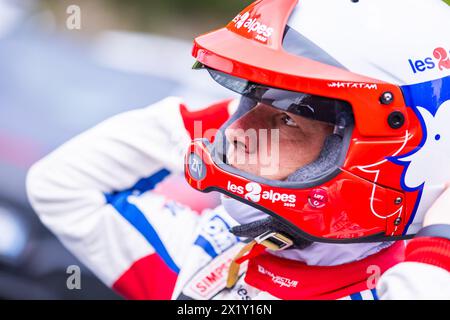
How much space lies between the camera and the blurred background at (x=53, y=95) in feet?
7.80

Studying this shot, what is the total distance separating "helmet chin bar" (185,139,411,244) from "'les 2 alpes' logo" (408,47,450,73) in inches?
8.5

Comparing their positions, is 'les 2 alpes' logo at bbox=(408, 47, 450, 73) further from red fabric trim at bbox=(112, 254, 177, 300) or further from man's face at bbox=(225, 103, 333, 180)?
red fabric trim at bbox=(112, 254, 177, 300)

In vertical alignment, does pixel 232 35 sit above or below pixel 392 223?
above

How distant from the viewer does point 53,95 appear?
8.84 ft

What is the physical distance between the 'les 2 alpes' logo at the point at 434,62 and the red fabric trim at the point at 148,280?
0.73 meters

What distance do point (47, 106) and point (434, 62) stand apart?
1.63 metres

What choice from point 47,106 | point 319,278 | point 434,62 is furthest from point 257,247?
point 47,106

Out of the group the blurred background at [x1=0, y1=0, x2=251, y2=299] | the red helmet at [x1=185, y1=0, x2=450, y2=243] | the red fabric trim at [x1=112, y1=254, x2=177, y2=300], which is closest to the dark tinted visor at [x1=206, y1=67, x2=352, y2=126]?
the red helmet at [x1=185, y1=0, x2=450, y2=243]

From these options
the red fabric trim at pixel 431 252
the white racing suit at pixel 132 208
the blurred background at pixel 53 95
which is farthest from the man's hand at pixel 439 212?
the blurred background at pixel 53 95

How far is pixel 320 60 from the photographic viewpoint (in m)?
1.33

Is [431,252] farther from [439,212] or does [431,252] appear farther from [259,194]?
[259,194]
